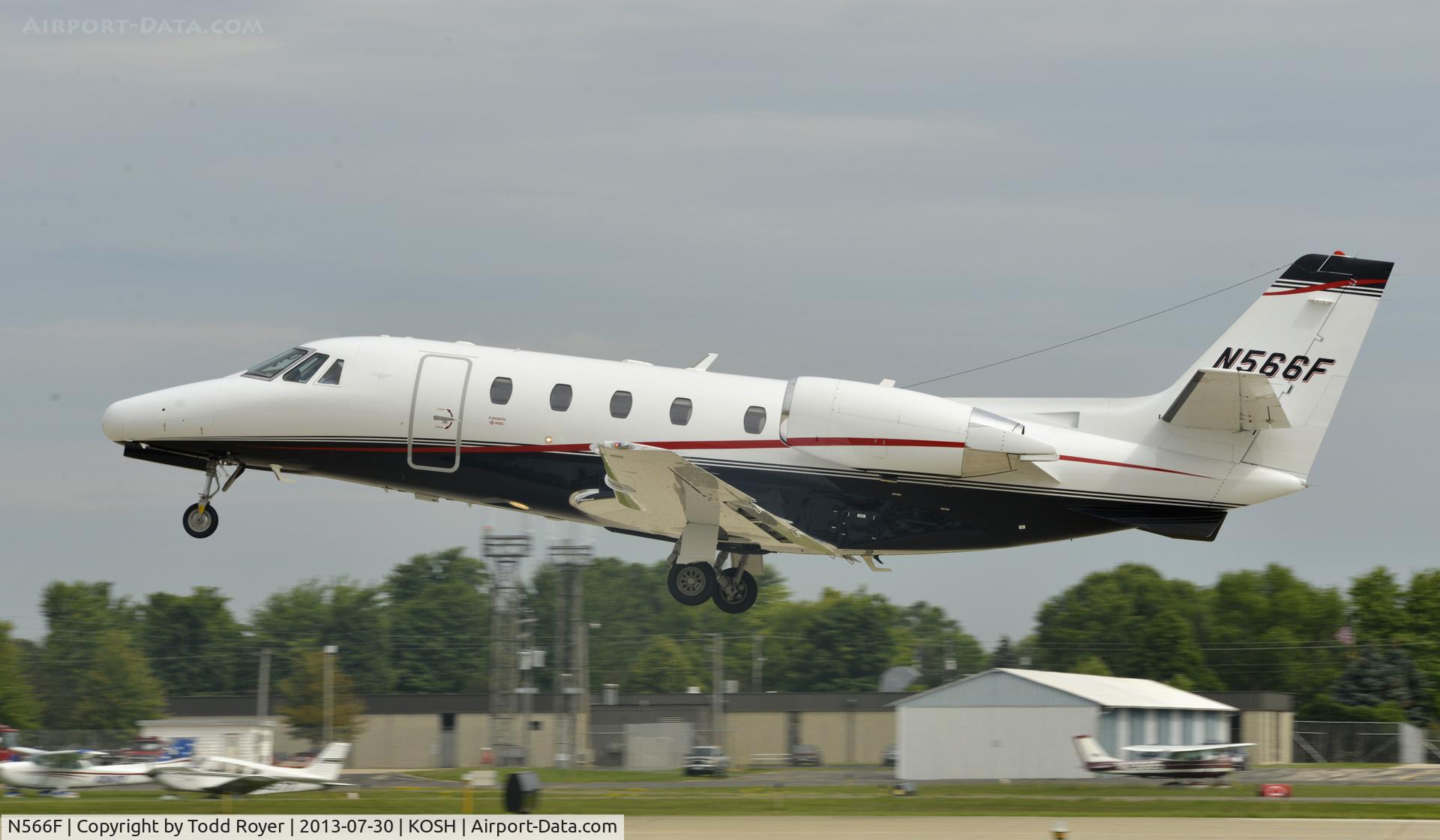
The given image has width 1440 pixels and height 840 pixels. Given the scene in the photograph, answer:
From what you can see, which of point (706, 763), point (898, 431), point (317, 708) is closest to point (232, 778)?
point (706, 763)

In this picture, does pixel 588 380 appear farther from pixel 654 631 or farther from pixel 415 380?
pixel 654 631

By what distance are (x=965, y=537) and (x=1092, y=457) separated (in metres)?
2.10

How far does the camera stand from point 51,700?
61.1m

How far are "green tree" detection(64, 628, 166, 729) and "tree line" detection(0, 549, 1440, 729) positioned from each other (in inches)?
2.7

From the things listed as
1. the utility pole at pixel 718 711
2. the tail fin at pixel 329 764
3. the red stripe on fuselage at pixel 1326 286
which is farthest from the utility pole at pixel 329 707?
the red stripe on fuselage at pixel 1326 286

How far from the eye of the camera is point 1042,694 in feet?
127

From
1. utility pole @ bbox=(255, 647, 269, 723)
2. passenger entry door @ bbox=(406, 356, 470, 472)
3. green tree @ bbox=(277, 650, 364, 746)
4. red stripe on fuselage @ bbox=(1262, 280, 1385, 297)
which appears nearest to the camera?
red stripe on fuselage @ bbox=(1262, 280, 1385, 297)

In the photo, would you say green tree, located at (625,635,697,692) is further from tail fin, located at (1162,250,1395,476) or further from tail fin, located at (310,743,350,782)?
tail fin, located at (1162,250,1395,476)

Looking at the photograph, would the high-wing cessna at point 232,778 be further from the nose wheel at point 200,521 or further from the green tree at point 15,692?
the green tree at point 15,692

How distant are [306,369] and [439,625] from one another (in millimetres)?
54583

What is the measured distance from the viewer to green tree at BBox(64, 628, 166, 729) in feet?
201

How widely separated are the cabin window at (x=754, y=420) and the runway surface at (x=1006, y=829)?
6.04 m

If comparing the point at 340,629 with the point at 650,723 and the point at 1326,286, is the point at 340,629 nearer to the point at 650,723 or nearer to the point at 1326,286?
the point at 650,723

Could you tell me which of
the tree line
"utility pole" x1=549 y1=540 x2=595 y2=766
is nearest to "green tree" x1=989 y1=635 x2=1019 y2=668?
the tree line
